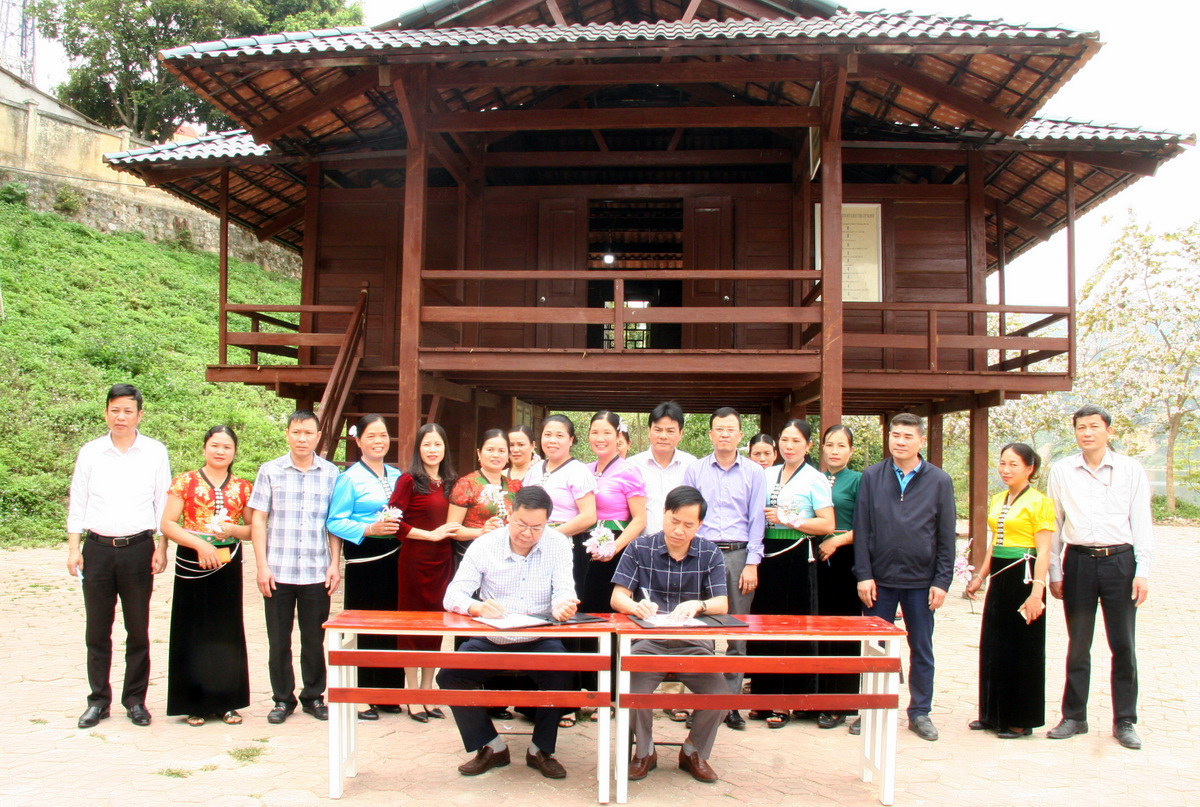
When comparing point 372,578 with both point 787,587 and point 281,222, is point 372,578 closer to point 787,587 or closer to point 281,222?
point 787,587

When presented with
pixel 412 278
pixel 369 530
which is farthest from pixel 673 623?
pixel 412 278

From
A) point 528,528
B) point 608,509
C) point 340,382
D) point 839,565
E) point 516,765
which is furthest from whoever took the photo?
point 340,382

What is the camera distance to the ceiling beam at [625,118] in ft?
25.4

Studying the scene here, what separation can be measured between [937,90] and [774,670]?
5987mm

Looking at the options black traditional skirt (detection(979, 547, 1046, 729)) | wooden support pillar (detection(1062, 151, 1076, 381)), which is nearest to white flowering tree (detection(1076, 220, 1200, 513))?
wooden support pillar (detection(1062, 151, 1076, 381))

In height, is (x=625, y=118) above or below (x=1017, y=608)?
above

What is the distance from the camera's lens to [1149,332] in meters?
23.4

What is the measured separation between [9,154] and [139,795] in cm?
2646

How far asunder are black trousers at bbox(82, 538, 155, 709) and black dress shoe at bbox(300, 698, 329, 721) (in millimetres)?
838

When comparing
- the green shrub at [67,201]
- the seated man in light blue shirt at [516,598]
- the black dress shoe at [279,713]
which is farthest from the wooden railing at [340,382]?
the green shrub at [67,201]

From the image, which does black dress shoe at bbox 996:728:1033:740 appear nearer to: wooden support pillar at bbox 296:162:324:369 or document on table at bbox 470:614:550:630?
document on table at bbox 470:614:550:630

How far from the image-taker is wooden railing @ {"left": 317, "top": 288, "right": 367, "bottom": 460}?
8344 millimetres

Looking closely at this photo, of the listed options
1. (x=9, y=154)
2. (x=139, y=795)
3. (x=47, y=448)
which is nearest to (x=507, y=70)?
(x=139, y=795)

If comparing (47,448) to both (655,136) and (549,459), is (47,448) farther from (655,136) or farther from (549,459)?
(549,459)
